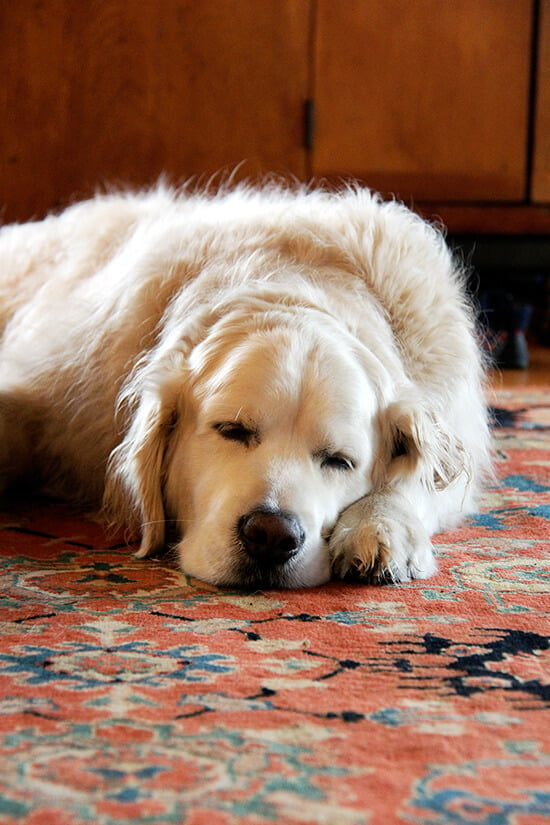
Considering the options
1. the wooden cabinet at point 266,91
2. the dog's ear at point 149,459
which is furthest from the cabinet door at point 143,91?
the dog's ear at point 149,459

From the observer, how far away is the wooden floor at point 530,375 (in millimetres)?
3703

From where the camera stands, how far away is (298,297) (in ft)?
5.86

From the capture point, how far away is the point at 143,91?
4.09m

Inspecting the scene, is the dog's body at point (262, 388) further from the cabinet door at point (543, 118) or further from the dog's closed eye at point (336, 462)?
the cabinet door at point (543, 118)

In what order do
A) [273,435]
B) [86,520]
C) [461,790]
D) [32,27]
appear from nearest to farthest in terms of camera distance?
[461,790], [273,435], [86,520], [32,27]

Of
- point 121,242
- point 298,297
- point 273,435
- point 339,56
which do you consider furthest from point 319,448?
point 339,56

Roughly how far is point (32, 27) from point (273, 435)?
10.1ft

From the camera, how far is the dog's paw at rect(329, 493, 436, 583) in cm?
155

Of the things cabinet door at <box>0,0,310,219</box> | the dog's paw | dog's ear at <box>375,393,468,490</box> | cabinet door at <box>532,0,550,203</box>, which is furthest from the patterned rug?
cabinet door at <box>532,0,550,203</box>

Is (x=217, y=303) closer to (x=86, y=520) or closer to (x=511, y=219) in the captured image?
(x=86, y=520)

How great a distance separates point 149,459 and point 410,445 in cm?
45

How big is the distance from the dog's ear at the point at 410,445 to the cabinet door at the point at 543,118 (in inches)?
108

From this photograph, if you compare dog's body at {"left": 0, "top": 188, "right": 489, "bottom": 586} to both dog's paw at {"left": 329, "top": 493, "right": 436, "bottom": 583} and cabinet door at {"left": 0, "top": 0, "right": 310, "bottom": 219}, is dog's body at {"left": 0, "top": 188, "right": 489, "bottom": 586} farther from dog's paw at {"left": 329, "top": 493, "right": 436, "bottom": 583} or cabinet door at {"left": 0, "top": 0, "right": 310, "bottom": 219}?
cabinet door at {"left": 0, "top": 0, "right": 310, "bottom": 219}

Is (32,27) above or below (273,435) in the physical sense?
above
